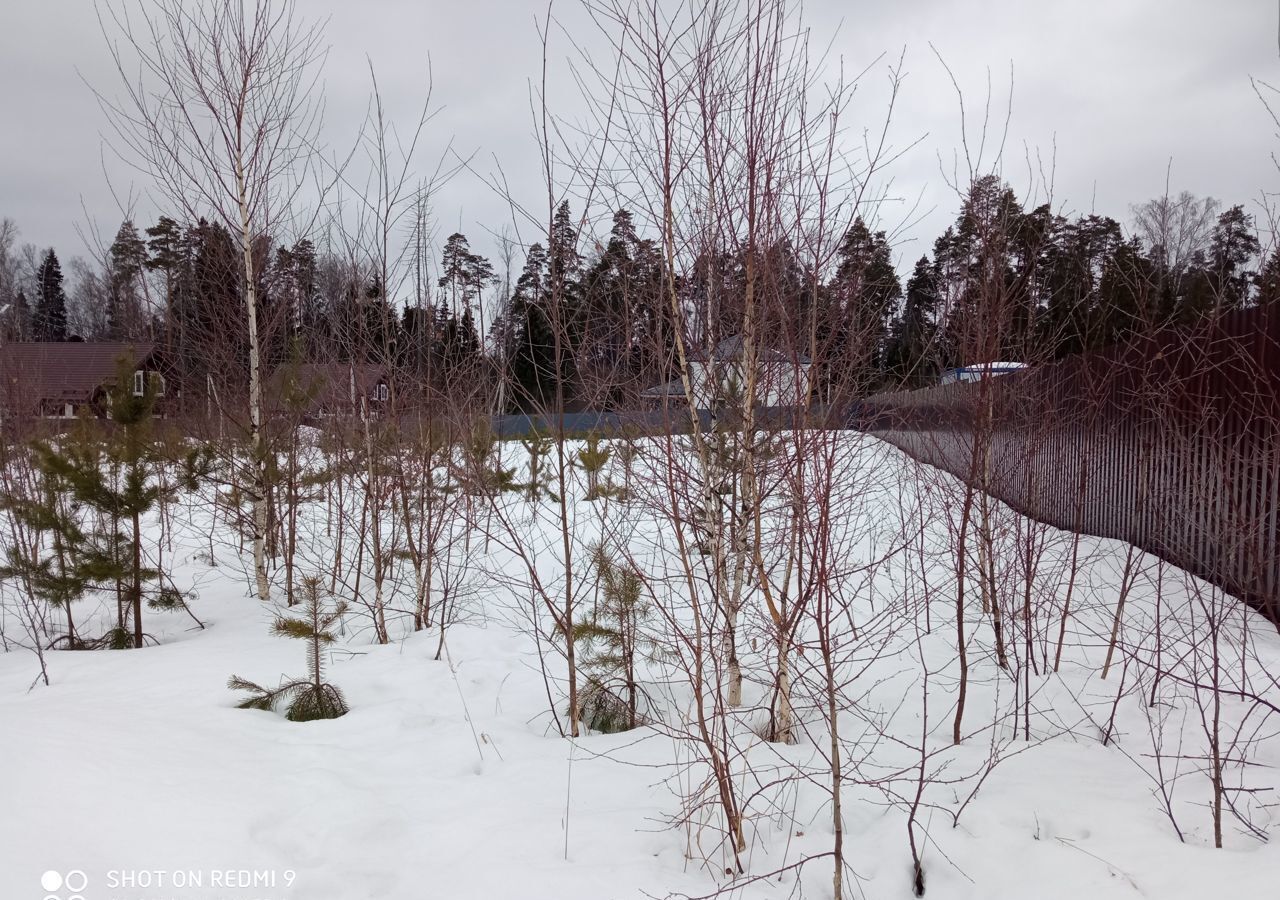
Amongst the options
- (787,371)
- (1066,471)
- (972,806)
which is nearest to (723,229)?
(787,371)

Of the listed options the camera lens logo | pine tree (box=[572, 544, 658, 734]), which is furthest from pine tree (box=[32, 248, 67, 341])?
the camera lens logo

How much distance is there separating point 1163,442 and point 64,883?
5.09m

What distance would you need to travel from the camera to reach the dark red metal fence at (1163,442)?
384 cm

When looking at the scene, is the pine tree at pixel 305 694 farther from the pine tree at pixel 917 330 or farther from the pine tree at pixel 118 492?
the pine tree at pixel 917 330

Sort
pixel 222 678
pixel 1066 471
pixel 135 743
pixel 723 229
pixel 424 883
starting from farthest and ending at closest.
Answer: pixel 1066 471 < pixel 222 678 < pixel 723 229 < pixel 135 743 < pixel 424 883

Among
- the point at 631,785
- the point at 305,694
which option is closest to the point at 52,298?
the point at 305,694

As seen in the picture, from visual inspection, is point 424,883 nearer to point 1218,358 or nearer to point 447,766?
point 447,766

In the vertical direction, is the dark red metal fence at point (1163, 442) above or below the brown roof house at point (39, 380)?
below

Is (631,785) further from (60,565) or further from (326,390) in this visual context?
(326,390)

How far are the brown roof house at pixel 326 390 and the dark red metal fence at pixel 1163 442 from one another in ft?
15.5

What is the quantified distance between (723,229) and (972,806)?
9.85 feet

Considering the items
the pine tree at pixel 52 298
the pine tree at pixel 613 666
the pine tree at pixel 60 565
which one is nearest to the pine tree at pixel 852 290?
the pine tree at pixel 613 666

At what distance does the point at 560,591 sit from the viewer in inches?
304

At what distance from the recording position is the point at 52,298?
144 feet
